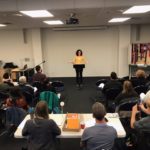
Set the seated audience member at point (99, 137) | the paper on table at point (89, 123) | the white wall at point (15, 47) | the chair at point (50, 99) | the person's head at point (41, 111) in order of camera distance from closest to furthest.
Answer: the seated audience member at point (99, 137)
the person's head at point (41, 111)
the paper on table at point (89, 123)
the chair at point (50, 99)
the white wall at point (15, 47)

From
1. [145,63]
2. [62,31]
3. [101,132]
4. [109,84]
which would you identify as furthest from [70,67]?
[101,132]

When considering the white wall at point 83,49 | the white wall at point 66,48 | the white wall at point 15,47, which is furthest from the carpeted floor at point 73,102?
the white wall at point 15,47

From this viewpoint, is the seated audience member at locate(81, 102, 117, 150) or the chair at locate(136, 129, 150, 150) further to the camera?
the chair at locate(136, 129, 150, 150)

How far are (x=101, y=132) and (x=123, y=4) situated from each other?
2.67 meters

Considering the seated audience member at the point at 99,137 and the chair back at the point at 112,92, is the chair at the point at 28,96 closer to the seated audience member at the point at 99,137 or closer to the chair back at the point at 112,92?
the chair back at the point at 112,92

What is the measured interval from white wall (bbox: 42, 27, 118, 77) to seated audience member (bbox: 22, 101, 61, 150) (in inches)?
315

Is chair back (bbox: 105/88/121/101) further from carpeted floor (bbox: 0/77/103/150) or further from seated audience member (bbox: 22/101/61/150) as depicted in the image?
seated audience member (bbox: 22/101/61/150)

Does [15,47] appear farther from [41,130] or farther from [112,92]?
Result: [41,130]

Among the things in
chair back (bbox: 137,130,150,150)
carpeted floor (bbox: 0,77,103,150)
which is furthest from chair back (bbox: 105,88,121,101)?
chair back (bbox: 137,130,150,150)

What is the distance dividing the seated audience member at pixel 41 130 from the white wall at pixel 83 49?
7.99 meters

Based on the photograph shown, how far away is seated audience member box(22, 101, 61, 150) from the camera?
2547 millimetres

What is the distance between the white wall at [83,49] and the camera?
403 inches

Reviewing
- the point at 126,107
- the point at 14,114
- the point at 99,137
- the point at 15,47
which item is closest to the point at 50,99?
the point at 14,114

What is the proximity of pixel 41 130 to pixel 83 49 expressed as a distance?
26.7ft
